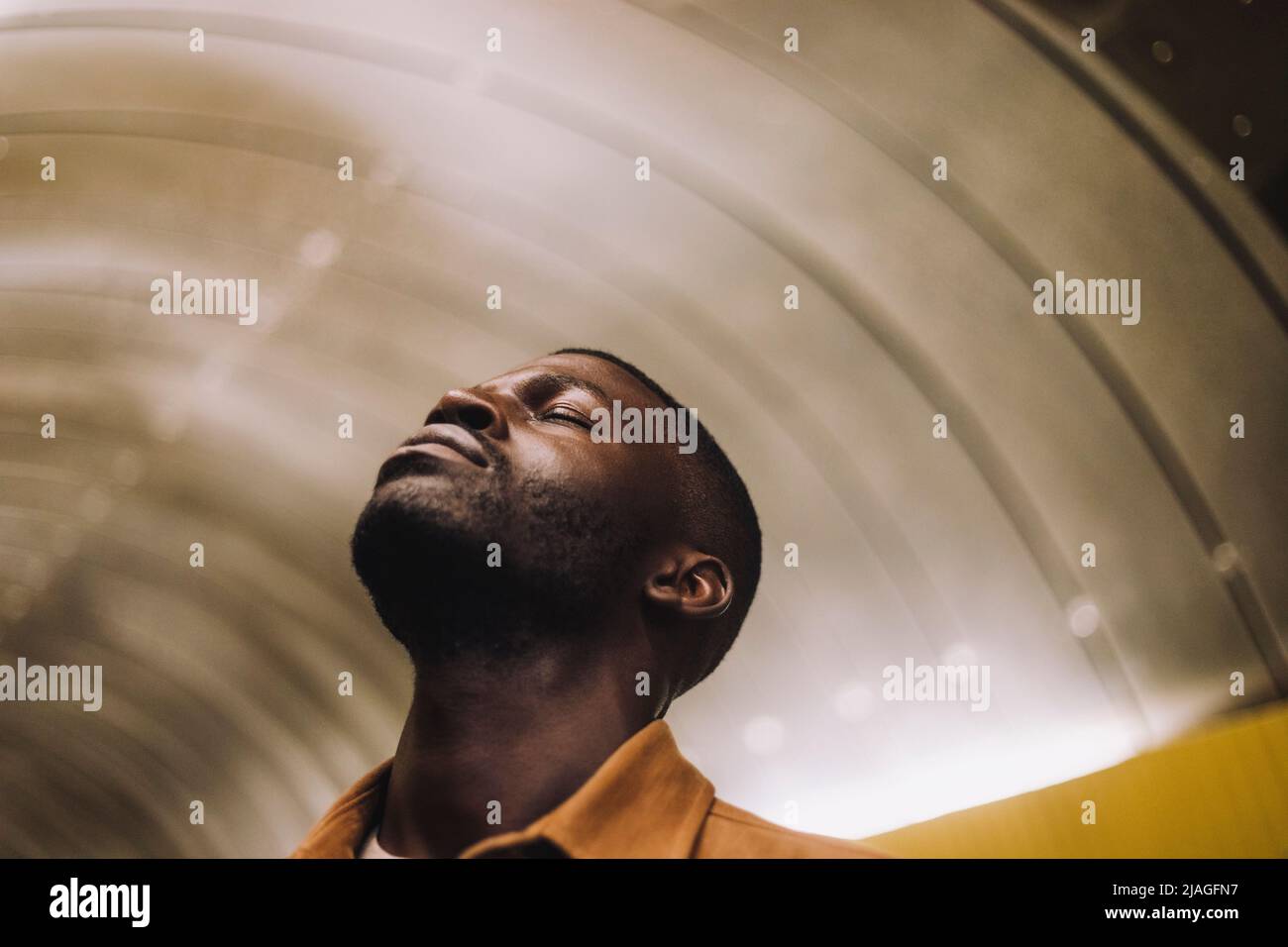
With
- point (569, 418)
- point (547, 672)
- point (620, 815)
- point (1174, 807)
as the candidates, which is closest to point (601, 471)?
point (569, 418)

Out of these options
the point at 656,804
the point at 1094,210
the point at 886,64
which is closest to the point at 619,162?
the point at 886,64

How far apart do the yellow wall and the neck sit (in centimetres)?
126

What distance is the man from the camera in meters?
2.57

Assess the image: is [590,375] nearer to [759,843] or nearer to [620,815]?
[620,815]

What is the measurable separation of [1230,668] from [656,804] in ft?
6.39

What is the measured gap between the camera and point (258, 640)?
201 inches

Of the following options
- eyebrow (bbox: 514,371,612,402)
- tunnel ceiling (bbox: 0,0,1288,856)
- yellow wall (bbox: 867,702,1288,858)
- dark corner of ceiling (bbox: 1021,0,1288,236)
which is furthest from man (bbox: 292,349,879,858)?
dark corner of ceiling (bbox: 1021,0,1288,236)

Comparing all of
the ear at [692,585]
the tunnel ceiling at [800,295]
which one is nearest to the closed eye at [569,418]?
the ear at [692,585]

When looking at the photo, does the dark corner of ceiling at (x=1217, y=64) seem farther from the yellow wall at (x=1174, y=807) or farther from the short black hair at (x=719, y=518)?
the short black hair at (x=719, y=518)

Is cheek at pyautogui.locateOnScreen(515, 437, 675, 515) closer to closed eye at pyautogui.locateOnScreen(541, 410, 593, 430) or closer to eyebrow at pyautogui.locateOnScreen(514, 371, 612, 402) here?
closed eye at pyautogui.locateOnScreen(541, 410, 593, 430)

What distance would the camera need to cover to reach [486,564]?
265 cm

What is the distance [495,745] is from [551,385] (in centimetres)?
109

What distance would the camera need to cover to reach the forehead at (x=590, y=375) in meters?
3.11

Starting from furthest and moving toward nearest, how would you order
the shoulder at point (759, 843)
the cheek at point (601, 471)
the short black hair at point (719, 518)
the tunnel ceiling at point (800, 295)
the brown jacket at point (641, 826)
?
the tunnel ceiling at point (800, 295) → the short black hair at point (719, 518) → the cheek at point (601, 471) → the shoulder at point (759, 843) → the brown jacket at point (641, 826)
